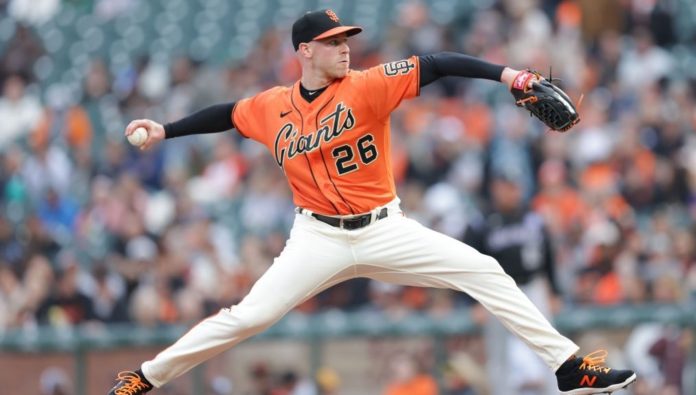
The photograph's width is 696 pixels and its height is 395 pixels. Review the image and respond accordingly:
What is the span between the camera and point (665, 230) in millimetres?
11578

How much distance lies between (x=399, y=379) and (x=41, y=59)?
9235 millimetres

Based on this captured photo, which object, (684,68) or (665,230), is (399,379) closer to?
(665,230)

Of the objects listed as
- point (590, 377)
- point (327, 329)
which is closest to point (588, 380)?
point (590, 377)

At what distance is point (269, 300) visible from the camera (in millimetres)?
6762

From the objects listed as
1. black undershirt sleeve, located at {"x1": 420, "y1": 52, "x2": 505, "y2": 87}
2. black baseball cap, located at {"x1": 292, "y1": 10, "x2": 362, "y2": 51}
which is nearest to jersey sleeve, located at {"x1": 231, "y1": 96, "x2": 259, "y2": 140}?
black baseball cap, located at {"x1": 292, "y1": 10, "x2": 362, "y2": 51}

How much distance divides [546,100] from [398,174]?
23.9ft

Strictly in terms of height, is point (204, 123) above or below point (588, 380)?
above

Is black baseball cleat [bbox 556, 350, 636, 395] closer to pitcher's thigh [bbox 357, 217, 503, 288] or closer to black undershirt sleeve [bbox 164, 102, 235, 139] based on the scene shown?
pitcher's thigh [bbox 357, 217, 503, 288]

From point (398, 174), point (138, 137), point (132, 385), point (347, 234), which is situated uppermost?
point (398, 174)

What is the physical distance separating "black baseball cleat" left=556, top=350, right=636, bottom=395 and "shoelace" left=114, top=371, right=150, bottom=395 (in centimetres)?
201

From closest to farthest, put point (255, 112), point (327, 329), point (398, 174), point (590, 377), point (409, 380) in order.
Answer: point (590, 377) → point (255, 112) → point (409, 380) → point (327, 329) → point (398, 174)

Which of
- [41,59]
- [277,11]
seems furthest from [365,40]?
[41,59]

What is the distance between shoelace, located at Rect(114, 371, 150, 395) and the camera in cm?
688

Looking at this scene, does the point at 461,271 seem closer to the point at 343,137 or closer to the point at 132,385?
the point at 343,137
